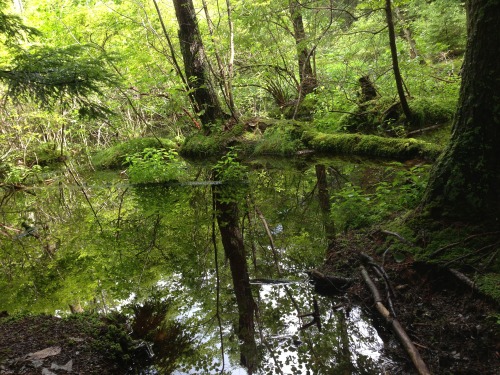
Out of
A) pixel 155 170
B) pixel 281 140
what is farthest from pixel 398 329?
pixel 281 140

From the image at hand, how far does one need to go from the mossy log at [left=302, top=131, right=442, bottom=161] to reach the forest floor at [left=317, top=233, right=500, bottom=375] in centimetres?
Result: 434

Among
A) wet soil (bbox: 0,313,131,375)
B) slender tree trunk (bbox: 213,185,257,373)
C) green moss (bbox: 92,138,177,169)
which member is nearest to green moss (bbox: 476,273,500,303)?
slender tree trunk (bbox: 213,185,257,373)

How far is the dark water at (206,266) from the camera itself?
284 cm

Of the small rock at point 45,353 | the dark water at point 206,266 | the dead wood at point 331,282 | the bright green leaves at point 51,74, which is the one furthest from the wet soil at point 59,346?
the bright green leaves at point 51,74

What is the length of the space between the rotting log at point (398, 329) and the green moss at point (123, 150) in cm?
1132

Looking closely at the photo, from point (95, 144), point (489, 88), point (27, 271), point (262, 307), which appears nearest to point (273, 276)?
point (262, 307)

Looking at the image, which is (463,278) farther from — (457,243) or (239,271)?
(239,271)

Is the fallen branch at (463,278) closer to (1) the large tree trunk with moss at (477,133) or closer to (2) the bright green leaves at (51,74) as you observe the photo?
(1) the large tree trunk with moss at (477,133)

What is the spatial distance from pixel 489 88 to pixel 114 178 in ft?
37.2

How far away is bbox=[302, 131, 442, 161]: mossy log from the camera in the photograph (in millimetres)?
7418

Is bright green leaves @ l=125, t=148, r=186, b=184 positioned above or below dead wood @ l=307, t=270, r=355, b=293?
below

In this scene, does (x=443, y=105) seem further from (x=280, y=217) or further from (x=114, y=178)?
(x=114, y=178)

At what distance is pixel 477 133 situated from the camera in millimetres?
3049

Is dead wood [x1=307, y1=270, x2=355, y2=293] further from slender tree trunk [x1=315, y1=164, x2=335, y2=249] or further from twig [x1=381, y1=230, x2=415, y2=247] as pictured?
slender tree trunk [x1=315, y1=164, x2=335, y2=249]
